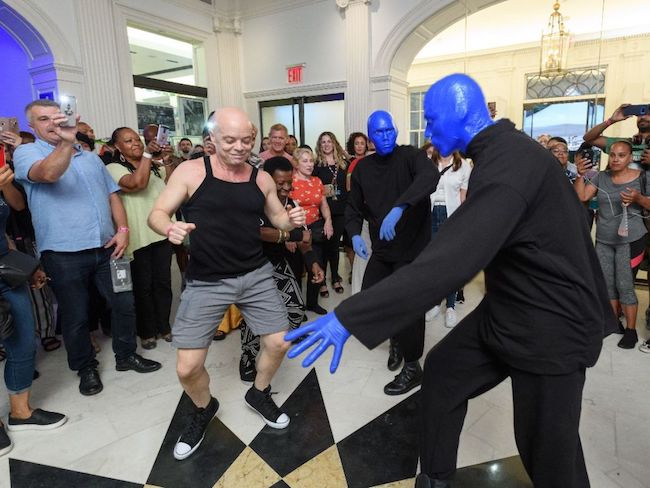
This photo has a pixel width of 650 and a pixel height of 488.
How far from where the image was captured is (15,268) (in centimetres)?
191

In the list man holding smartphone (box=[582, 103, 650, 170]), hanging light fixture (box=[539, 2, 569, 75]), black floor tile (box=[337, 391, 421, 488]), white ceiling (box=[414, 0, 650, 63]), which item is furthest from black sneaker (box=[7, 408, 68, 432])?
white ceiling (box=[414, 0, 650, 63])

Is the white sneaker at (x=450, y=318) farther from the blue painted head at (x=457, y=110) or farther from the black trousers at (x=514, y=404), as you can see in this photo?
the blue painted head at (x=457, y=110)

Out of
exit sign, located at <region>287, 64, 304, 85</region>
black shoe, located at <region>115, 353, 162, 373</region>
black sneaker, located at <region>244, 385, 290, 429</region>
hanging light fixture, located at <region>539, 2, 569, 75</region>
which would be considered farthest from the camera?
exit sign, located at <region>287, 64, 304, 85</region>

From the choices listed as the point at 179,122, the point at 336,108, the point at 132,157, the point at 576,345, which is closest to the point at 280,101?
the point at 336,108

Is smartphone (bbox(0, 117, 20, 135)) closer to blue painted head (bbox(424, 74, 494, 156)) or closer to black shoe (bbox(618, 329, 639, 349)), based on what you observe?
blue painted head (bbox(424, 74, 494, 156))

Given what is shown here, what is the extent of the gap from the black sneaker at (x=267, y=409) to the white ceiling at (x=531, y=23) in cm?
735

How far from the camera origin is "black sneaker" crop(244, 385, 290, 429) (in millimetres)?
2088

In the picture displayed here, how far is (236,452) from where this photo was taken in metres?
1.93

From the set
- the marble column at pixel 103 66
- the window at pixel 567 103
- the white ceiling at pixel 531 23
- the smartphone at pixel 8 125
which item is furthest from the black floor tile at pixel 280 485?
the window at pixel 567 103

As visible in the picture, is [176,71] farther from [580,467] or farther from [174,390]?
[580,467]

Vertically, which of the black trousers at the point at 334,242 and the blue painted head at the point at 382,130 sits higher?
the blue painted head at the point at 382,130

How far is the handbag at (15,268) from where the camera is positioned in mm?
1890

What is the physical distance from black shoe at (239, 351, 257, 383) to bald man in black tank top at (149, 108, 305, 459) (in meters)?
0.58

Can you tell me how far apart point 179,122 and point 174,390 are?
6.19 m
